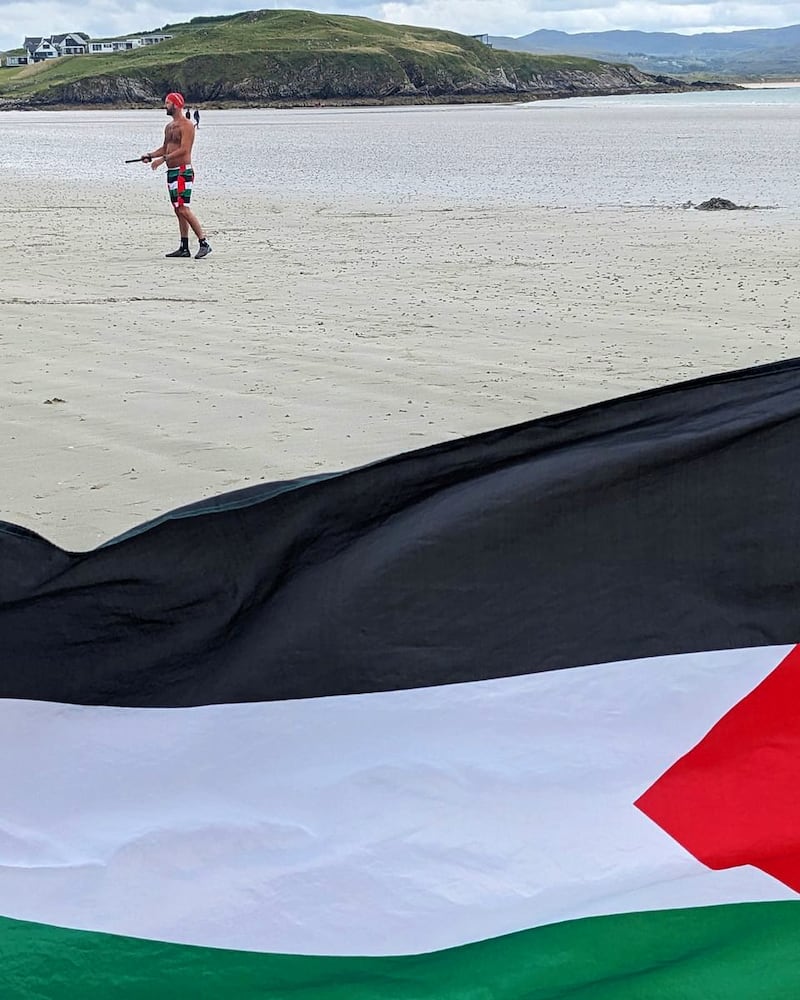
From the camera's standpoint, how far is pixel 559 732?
205cm

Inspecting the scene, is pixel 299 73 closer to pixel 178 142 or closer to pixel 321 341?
pixel 178 142

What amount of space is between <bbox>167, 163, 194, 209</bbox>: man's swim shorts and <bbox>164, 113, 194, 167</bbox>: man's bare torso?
0.08 metres

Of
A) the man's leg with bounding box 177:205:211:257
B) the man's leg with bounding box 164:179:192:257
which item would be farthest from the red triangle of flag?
the man's leg with bounding box 164:179:192:257


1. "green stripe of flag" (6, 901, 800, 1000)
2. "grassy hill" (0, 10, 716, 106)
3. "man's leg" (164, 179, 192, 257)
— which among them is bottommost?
"green stripe of flag" (6, 901, 800, 1000)

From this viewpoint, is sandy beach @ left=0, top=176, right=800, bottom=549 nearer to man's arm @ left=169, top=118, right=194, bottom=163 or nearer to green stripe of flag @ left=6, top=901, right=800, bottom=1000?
man's arm @ left=169, top=118, right=194, bottom=163

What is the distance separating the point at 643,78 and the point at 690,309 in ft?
551

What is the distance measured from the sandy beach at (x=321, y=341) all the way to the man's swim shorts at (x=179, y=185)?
70cm

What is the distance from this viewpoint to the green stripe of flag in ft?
5.84

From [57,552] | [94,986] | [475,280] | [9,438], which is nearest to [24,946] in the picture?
[94,986]

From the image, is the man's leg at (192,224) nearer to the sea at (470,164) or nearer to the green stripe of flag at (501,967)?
the sea at (470,164)

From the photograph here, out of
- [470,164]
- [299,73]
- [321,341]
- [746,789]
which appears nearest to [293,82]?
[299,73]

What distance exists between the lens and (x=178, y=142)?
13.8 meters

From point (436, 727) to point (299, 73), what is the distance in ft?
460

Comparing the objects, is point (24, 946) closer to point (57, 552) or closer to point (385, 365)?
point (57, 552)
